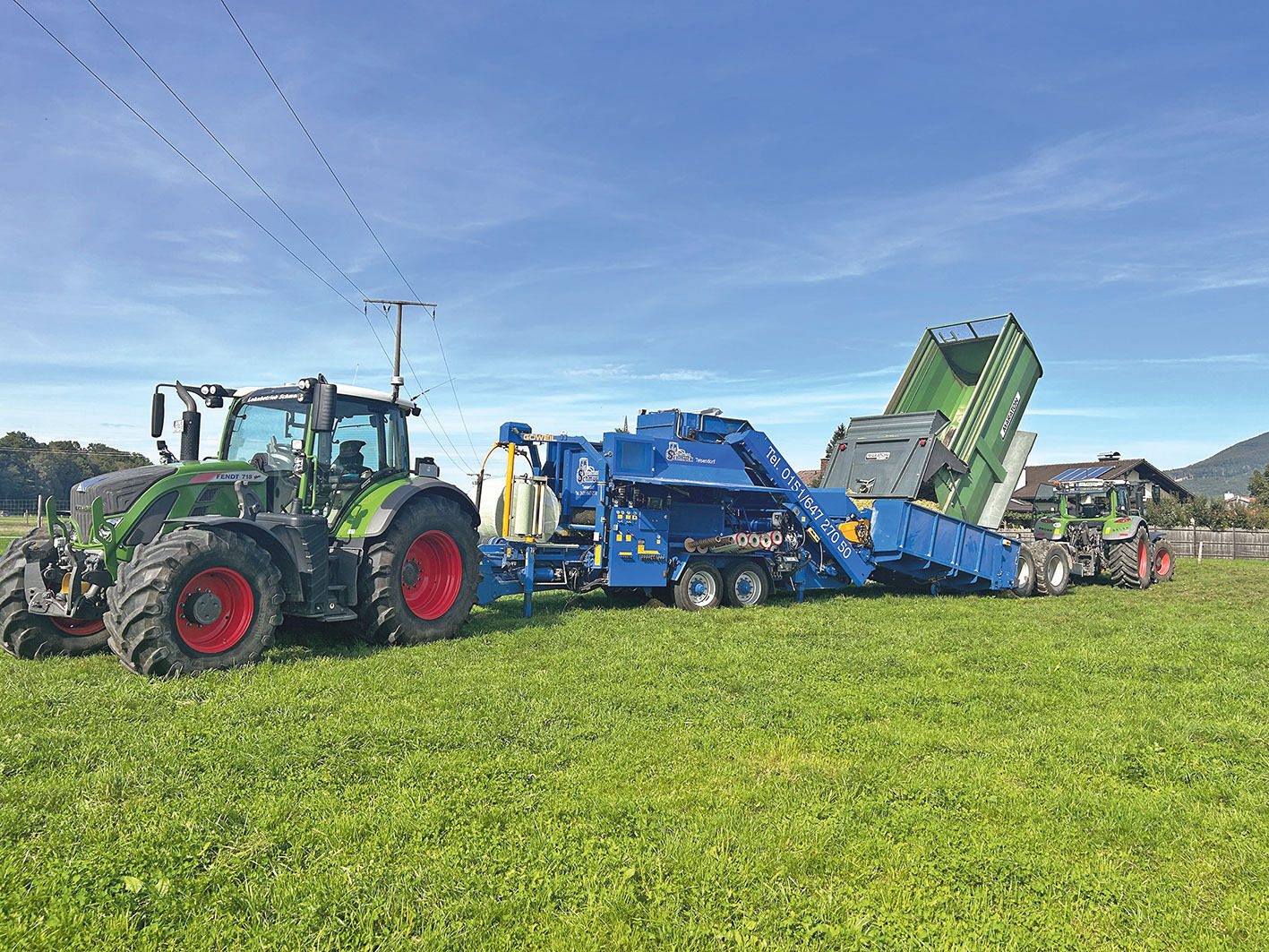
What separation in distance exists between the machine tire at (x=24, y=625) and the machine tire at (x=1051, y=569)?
15067mm

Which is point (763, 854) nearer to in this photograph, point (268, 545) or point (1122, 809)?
point (1122, 809)

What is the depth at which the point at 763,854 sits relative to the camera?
12.8ft

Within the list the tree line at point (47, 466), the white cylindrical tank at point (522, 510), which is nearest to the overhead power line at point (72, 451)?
the tree line at point (47, 466)

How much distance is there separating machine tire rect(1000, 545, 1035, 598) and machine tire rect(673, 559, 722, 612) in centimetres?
656

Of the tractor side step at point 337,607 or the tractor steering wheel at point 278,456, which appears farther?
the tractor steering wheel at point 278,456

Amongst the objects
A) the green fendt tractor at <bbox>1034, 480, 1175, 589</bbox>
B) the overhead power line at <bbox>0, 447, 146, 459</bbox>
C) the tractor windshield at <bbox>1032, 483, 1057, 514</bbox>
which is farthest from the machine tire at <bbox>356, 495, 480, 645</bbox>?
the overhead power line at <bbox>0, 447, 146, 459</bbox>

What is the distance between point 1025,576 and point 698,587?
737 cm

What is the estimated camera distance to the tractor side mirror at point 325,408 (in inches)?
304

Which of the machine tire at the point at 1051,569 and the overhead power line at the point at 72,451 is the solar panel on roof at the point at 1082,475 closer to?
the machine tire at the point at 1051,569

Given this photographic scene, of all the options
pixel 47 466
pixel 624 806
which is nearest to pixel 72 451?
pixel 47 466

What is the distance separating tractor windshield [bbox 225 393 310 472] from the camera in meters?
8.41

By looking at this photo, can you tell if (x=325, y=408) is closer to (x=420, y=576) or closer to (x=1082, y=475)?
(x=420, y=576)

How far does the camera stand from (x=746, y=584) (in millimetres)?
12938

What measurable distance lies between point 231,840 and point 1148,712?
6.47 m
